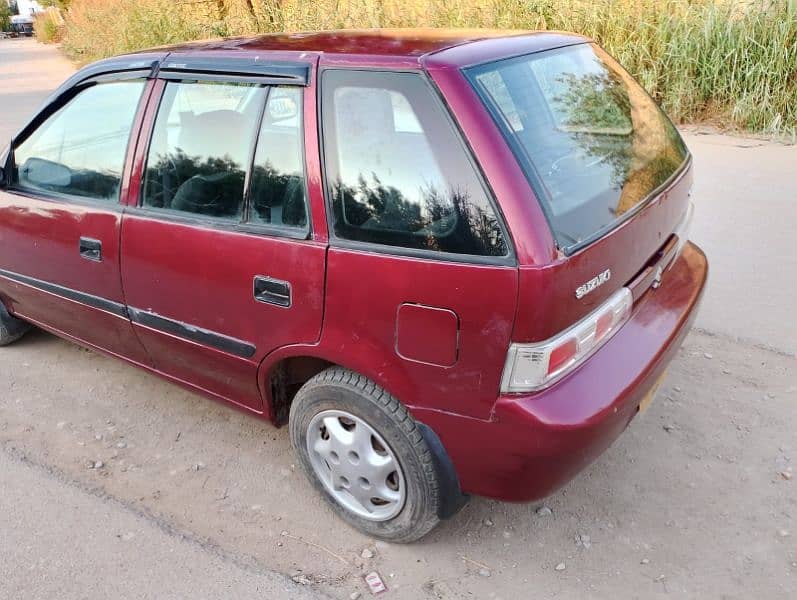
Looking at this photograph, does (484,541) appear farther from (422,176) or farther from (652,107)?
(652,107)

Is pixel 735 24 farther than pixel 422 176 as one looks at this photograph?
Yes

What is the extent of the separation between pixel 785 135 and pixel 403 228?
21.4 ft

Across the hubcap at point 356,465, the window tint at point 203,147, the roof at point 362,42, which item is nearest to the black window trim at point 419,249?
the roof at point 362,42

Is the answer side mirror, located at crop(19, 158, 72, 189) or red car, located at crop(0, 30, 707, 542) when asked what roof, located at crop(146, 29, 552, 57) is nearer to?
red car, located at crop(0, 30, 707, 542)

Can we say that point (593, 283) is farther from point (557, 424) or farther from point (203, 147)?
point (203, 147)

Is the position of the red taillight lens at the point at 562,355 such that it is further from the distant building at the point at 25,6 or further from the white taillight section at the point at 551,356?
the distant building at the point at 25,6

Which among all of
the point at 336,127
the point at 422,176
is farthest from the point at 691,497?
the point at 336,127

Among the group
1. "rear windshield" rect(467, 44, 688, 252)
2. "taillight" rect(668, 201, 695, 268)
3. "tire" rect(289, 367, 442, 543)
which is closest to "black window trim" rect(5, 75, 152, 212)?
"tire" rect(289, 367, 442, 543)

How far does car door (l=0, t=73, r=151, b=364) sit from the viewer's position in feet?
9.61

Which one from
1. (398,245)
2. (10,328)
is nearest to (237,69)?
(398,245)

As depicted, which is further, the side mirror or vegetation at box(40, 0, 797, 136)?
vegetation at box(40, 0, 797, 136)

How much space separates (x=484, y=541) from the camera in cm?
254

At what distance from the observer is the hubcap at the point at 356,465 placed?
2.39 meters

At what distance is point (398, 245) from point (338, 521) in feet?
3.97
